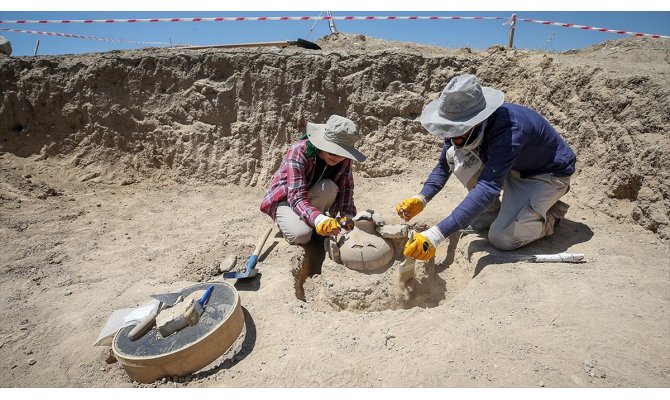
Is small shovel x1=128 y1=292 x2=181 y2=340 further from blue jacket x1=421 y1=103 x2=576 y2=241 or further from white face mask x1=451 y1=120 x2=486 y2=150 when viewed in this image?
white face mask x1=451 y1=120 x2=486 y2=150

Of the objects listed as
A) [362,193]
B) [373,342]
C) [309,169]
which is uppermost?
[309,169]

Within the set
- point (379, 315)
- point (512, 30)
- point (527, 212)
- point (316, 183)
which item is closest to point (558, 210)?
point (527, 212)

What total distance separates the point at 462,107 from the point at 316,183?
4.89ft

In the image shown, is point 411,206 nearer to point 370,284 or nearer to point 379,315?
point 370,284

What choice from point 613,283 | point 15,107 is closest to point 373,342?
point 613,283

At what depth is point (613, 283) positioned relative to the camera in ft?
8.30

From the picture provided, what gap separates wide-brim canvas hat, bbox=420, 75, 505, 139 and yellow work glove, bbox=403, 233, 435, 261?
2.42 feet

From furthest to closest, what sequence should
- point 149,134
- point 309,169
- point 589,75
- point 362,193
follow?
point 149,134
point 362,193
point 589,75
point 309,169

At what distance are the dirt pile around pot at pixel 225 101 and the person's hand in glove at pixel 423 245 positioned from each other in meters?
2.55

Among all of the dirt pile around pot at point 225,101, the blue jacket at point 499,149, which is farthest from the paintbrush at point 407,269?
the dirt pile around pot at point 225,101

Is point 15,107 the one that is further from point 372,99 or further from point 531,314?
point 531,314

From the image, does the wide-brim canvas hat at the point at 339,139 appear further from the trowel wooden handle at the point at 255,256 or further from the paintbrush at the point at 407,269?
the trowel wooden handle at the point at 255,256

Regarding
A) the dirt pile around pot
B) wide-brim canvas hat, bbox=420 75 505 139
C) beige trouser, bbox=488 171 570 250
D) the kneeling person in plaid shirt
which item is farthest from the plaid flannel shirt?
the dirt pile around pot

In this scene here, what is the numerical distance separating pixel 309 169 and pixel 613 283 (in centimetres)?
238
